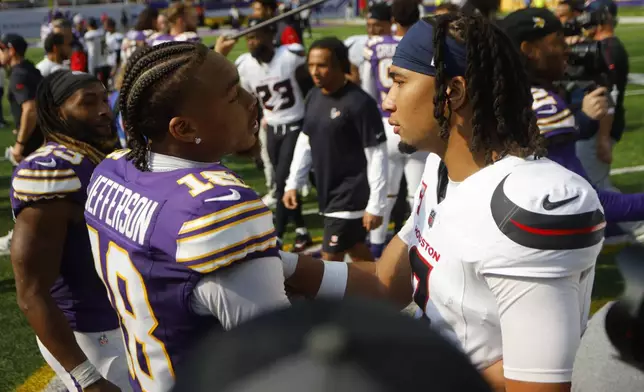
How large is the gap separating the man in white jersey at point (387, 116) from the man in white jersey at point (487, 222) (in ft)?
11.8

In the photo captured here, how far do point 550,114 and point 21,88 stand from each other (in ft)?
23.0

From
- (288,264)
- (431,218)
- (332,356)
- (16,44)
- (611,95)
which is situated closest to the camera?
(332,356)

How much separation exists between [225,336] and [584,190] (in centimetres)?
108

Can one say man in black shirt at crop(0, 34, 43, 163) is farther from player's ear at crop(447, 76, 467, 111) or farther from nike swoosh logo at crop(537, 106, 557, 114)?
player's ear at crop(447, 76, 467, 111)

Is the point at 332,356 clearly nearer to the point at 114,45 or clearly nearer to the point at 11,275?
the point at 11,275

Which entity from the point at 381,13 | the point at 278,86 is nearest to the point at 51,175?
the point at 278,86

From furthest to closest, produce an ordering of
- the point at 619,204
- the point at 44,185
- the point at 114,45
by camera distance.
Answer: the point at 114,45
the point at 619,204
the point at 44,185

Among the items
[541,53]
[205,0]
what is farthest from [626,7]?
[541,53]

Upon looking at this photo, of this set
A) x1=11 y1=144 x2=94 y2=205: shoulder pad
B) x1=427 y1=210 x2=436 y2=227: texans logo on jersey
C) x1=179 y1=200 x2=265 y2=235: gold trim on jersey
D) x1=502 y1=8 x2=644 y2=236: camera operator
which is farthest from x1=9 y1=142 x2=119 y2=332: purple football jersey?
x1=502 y1=8 x2=644 y2=236: camera operator

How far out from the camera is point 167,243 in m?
1.77

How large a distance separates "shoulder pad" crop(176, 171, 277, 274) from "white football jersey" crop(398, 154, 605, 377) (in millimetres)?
466

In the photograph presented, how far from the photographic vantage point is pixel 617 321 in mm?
1442

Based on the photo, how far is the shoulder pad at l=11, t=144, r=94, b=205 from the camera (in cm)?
274

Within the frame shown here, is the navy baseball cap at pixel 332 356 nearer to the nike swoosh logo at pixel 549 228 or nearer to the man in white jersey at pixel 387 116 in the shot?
the nike swoosh logo at pixel 549 228
